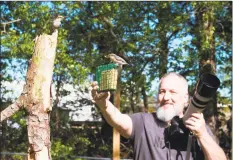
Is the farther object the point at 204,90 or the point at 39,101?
the point at 39,101

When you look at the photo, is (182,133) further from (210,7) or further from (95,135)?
(95,135)

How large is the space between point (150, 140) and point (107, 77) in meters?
0.50

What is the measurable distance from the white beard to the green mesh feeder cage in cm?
41

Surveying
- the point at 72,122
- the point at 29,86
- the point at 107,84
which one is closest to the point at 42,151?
the point at 29,86

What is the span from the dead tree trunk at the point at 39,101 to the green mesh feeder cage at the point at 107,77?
110 cm

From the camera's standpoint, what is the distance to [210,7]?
25.5 ft

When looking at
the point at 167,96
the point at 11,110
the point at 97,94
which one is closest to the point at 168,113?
the point at 167,96

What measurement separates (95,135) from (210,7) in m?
4.52

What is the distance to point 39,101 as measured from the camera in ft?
9.16

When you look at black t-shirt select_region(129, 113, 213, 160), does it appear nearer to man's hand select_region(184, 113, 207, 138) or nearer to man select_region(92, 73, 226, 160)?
man select_region(92, 73, 226, 160)

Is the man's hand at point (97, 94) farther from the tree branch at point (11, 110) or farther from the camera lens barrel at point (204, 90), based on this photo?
the tree branch at point (11, 110)

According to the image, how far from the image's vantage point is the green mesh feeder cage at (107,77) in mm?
1678

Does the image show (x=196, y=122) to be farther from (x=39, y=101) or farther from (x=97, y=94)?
(x=39, y=101)

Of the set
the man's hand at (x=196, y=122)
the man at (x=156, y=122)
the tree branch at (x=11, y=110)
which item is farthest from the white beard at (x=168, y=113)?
the tree branch at (x=11, y=110)
